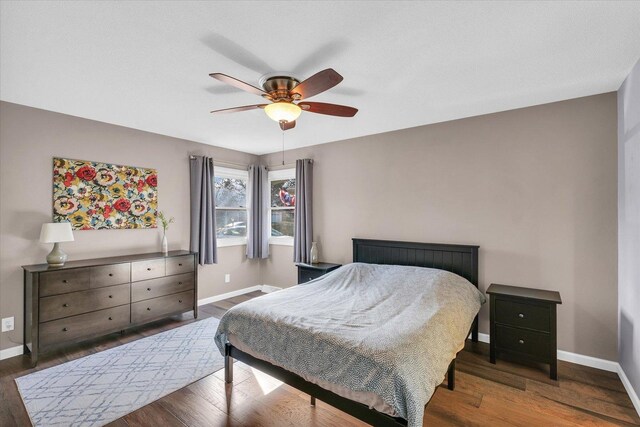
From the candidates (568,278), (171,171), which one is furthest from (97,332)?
(568,278)

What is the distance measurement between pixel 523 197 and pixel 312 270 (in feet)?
8.60

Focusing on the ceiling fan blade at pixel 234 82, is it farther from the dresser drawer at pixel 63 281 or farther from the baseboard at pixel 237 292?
the baseboard at pixel 237 292

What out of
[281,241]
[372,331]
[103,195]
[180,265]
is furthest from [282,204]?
[372,331]

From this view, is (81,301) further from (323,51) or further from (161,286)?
(323,51)

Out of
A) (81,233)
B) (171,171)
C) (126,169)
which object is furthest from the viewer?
(171,171)

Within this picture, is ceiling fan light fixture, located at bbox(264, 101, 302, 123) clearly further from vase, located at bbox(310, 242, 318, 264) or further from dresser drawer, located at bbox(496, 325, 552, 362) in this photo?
dresser drawer, located at bbox(496, 325, 552, 362)

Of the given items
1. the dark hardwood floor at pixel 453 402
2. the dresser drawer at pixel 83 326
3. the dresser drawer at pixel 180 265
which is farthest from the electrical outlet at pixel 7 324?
the dresser drawer at pixel 180 265

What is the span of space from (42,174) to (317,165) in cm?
326

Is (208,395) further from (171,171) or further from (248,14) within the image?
→ (171,171)

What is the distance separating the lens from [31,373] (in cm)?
269

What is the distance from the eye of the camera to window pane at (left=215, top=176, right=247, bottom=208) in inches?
196

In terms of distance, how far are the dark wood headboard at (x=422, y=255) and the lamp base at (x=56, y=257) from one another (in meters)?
3.27

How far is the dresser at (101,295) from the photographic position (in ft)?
9.40

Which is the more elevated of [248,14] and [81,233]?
[248,14]
